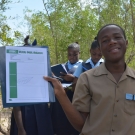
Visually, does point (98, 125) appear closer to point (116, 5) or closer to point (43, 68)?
point (43, 68)

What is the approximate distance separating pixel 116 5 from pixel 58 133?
597 centimetres

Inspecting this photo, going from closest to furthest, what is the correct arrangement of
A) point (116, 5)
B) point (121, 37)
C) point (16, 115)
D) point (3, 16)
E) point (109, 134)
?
point (109, 134), point (121, 37), point (16, 115), point (3, 16), point (116, 5)

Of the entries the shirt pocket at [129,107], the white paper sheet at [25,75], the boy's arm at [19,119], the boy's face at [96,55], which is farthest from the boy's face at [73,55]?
the shirt pocket at [129,107]

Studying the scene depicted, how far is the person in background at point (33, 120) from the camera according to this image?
2.61 m

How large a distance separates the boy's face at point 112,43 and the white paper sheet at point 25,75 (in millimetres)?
397

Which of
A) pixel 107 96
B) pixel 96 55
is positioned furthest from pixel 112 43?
pixel 96 55

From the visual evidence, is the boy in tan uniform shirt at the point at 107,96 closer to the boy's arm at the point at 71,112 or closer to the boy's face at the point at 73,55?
the boy's arm at the point at 71,112

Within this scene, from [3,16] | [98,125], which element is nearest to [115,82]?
[98,125]

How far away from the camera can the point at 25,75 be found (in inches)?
71.4

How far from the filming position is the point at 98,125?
1655mm

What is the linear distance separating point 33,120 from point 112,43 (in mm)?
1267

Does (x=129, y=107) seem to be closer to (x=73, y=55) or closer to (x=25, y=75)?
(x=25, y=75)

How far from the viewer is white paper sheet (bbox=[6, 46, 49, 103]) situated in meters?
1.78

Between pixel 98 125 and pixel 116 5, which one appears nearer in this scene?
pixel 98 125
